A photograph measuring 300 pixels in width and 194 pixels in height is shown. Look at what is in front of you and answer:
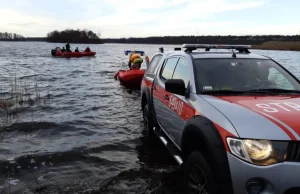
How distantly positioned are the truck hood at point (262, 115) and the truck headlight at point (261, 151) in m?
0.05

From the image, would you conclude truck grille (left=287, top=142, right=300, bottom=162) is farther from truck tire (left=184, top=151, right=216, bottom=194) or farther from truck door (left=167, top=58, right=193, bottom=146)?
truck door (left=167, top=58, right=193, bottom=146)

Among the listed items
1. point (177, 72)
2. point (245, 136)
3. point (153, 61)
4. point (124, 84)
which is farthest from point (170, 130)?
point (124, 84)

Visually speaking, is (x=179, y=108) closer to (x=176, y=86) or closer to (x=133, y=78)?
(x=176, y=86)

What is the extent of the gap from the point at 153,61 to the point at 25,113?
475 centimetres

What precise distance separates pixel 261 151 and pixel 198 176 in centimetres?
83

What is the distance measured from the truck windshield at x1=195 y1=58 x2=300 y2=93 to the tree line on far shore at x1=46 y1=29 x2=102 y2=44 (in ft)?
449

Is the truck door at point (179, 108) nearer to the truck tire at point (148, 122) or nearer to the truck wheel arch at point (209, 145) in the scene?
the truck wheel arch at point (209, 145)

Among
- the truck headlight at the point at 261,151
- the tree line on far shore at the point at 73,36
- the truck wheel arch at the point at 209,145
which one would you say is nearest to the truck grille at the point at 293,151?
the truck headlight at the point at 261,151

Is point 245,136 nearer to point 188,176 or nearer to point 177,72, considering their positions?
point 188,176

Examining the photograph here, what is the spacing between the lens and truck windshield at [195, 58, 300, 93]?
4.16 m

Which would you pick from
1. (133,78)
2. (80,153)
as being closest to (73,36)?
(133,78)

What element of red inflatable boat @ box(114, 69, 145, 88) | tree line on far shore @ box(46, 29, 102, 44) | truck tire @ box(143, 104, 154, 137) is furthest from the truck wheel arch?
tree line on far shore @ box(46, 29, 102, 44)

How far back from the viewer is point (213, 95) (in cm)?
388

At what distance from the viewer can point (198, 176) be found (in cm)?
334
